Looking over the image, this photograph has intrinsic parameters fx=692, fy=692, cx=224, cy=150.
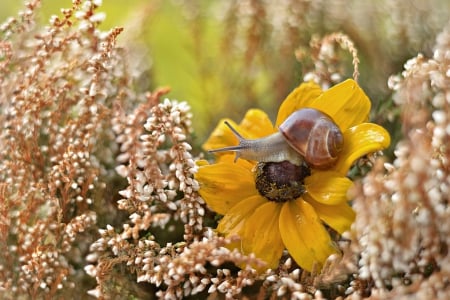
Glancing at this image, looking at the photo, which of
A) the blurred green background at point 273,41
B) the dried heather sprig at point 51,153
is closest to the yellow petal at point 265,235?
the dried heather sprig at point 51,153

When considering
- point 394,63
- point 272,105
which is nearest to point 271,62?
point 272,105

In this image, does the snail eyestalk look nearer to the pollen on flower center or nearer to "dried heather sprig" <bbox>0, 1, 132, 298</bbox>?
the pollen on flower center

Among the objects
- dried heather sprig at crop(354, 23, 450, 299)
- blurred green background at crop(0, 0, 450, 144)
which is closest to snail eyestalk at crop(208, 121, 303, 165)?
dried heather sprig at crop(354, 23, 450, 299)

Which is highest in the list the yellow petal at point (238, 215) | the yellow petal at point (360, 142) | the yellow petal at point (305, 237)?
the yellow petal at point (360, 142)

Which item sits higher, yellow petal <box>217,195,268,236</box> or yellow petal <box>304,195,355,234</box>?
yellow petal <box>217,195,268,236</box>

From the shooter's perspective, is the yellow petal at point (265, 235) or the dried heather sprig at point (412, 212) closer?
the dried heather sprig at point (412, 212)

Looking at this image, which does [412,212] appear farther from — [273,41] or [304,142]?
[273,41]

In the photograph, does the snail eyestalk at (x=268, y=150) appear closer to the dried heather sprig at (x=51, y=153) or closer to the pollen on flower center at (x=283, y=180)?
the pollen on flower center at (x=283, y=180)
